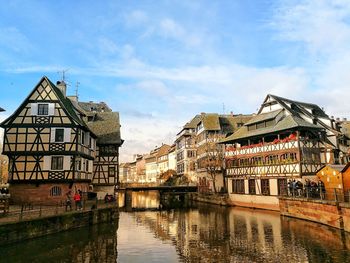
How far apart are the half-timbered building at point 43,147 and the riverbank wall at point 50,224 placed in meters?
4.49

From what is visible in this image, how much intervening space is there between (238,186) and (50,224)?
1125 inches

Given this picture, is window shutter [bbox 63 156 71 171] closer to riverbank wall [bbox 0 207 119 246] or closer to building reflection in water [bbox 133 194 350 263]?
riverbank wall [bbox 0 207 119 246]

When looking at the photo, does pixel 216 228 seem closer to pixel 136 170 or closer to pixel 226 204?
pixel 226 204

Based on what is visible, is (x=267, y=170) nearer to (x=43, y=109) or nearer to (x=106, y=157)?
(x=106, y=157)

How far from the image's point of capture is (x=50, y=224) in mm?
24641

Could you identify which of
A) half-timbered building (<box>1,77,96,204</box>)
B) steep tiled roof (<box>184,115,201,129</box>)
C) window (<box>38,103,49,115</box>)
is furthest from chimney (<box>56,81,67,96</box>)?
steep tiled roof (<box>184,115,201,129</box>)

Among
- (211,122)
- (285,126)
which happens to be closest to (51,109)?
(285,126)

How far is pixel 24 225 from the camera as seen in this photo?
2216 cm

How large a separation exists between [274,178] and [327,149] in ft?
23.1

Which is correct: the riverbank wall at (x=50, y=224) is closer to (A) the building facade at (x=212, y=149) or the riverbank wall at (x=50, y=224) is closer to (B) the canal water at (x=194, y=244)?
(B) the canal water at (x=194, y=244)

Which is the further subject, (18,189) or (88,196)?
(88,196)

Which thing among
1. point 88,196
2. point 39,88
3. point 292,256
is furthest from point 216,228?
point 39,88

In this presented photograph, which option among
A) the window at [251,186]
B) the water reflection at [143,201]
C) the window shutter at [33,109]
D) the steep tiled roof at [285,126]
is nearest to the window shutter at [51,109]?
the window shutter at [33,109]

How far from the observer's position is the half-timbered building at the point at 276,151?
3762 cm
